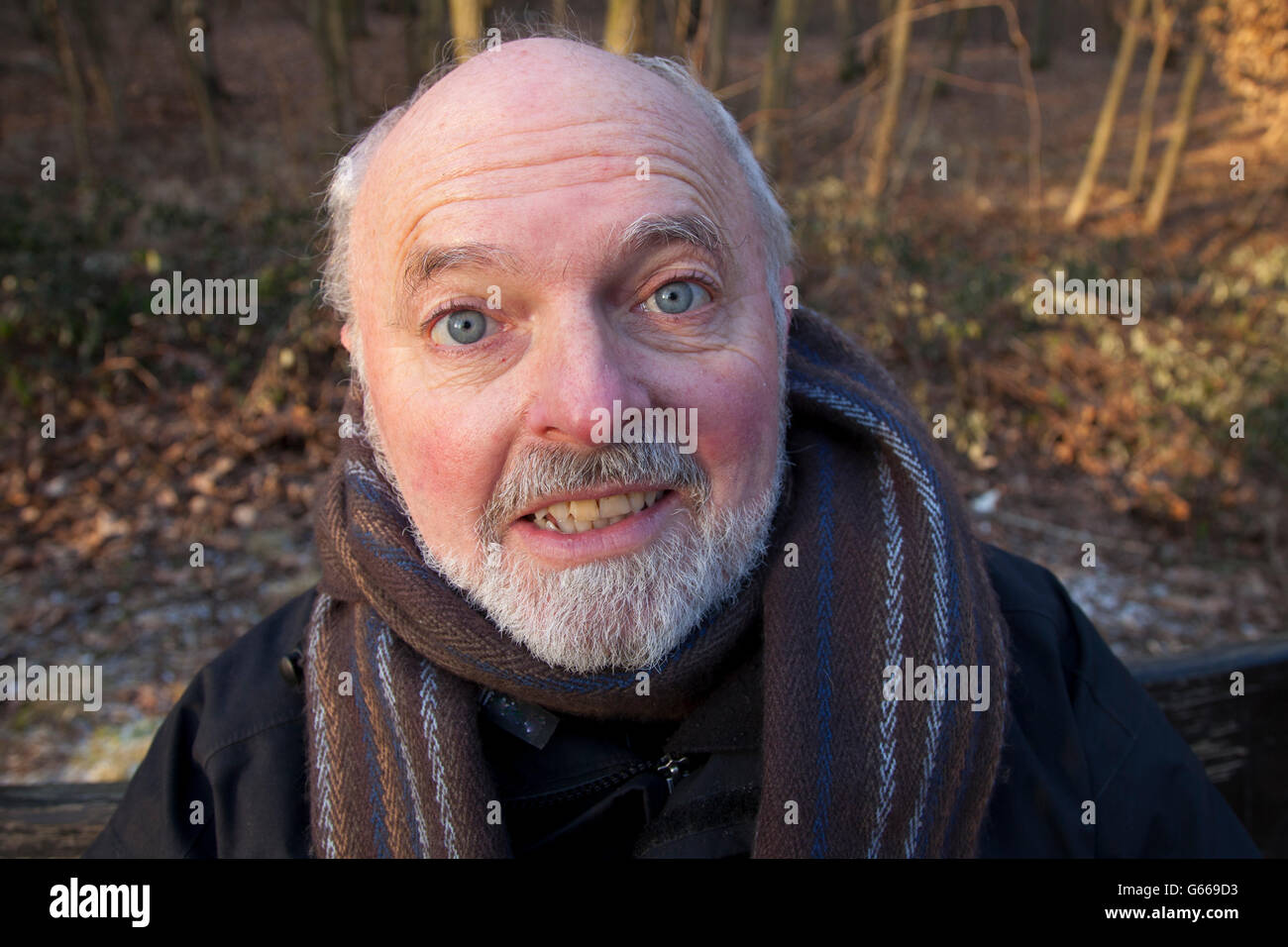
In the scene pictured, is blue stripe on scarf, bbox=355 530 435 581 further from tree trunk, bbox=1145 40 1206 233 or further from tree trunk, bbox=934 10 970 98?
tree trunk, bbox=934 10 970 98

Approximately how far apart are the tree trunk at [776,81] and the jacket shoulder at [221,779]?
687 centimetres

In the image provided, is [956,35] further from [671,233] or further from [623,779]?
[623,779]

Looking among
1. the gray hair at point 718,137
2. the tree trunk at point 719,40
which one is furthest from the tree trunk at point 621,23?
the tree trunk at point 719,40

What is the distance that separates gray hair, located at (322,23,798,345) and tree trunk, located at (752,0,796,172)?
235 inches

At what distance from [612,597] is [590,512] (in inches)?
6.8

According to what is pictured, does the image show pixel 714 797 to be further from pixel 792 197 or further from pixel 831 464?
pixel 792 197

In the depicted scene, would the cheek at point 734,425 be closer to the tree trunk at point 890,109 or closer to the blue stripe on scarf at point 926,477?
the blue stripe on scarf at point 926,477

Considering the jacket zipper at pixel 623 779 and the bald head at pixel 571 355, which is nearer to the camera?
the bald head at pixel 571 355

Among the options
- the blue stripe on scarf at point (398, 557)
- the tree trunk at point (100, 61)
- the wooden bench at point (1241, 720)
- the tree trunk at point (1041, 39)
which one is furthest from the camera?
the tree trunk at point (1041, 39)

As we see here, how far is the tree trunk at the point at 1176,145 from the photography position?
33.0 feet

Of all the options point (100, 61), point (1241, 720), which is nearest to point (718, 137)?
point (1241, 720)

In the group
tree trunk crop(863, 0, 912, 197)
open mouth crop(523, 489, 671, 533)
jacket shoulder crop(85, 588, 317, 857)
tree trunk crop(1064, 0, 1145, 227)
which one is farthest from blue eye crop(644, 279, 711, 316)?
tree trunk crop(1064, 0, 1145, 227)

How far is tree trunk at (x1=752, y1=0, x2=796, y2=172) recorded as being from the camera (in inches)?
310

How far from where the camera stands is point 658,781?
5.97ft
